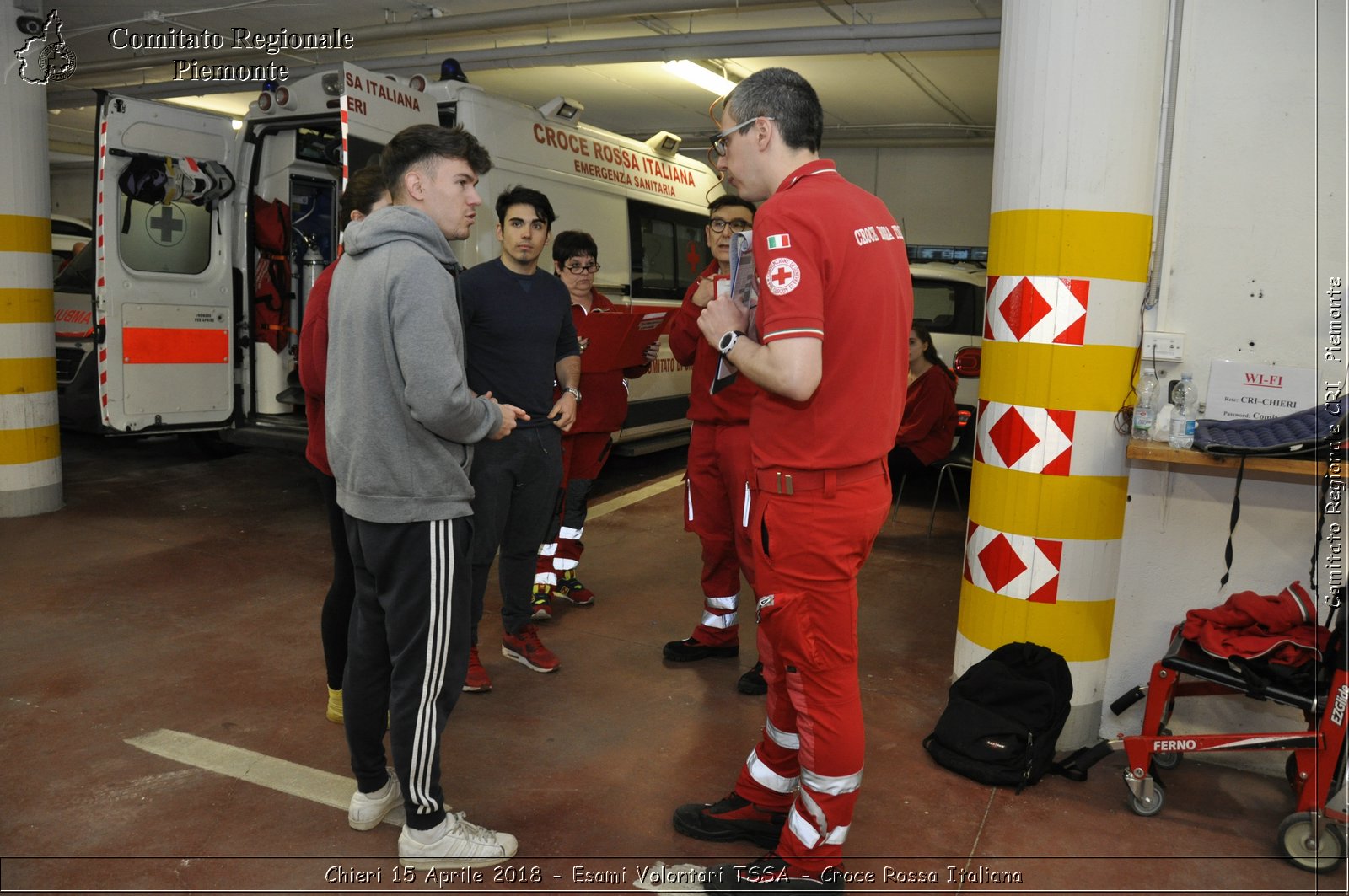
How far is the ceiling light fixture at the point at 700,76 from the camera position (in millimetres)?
9520

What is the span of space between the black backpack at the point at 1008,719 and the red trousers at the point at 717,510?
3.20 feet

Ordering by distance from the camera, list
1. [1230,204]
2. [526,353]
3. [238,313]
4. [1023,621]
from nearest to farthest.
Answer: [1230,204]
[1023,621]
[526,353]
[238,313]

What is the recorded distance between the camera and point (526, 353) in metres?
3.64

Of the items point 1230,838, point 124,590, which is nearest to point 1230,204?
point 1230,838

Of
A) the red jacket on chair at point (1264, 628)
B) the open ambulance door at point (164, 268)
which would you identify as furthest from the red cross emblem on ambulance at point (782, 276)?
the open ambulance door at point (164, 268)

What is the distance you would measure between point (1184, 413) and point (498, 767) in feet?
8.21

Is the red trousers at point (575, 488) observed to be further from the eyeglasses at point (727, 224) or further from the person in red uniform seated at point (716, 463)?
the eyeglasses at point (727, 224)

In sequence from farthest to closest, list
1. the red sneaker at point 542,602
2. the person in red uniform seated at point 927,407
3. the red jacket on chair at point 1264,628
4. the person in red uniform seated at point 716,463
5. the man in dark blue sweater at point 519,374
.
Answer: the person in red uniform seated at point 927,407 → the red sneaker at point 542,602 → the person in red uniform seated at point 716,463 → the man in dark blue sweater at point 519,374 → the red jacket on chair at point 1264,628

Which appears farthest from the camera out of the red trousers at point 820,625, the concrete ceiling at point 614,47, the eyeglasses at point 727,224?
the concrete ceiling at point 614,47

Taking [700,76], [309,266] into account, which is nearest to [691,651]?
[309,266]

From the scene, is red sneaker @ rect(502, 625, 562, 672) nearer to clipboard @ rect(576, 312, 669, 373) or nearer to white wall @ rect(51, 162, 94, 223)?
clipboard @ rect(576, 312, 669, 373)

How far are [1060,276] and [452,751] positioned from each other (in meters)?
2.55

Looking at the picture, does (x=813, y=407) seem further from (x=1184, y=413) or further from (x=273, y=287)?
(x=273, y=287)

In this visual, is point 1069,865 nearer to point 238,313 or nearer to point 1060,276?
point 1060,276
